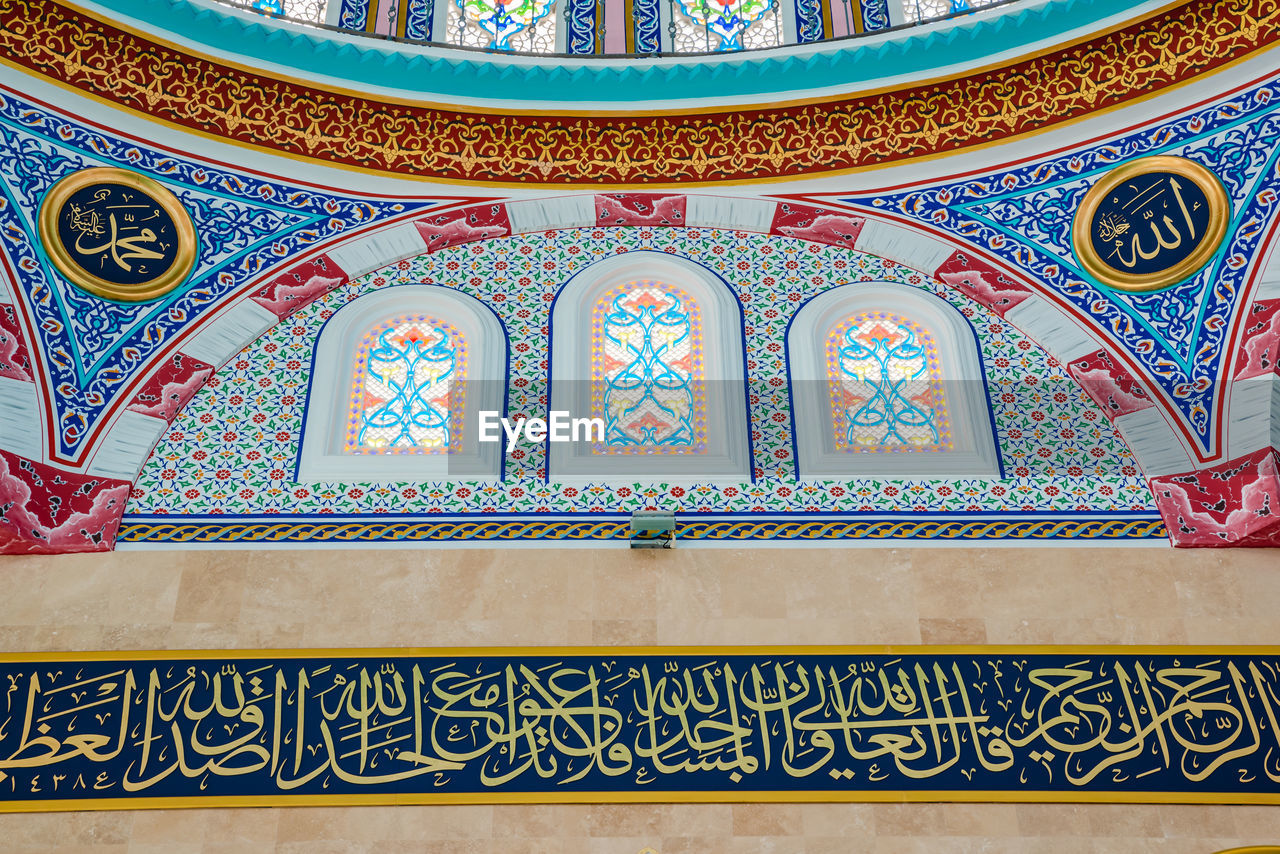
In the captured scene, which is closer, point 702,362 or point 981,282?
point 702,362

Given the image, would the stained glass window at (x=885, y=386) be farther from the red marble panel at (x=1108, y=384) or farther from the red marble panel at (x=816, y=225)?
the red marble panel at (x=1108, y=384)

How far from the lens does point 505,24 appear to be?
4.98 metres

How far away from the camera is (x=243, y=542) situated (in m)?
3.67

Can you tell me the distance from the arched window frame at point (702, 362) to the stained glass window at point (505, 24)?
3.65ft

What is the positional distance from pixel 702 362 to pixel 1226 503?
1.81m

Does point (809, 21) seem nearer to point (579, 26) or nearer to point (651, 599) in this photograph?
point (579, 26)

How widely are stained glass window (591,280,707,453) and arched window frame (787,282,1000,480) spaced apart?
0.36 m

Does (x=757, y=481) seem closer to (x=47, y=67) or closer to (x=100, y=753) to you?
(x=100, y=753)

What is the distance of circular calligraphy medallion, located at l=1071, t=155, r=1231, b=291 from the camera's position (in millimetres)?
4203

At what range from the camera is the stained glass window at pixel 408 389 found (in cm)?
402

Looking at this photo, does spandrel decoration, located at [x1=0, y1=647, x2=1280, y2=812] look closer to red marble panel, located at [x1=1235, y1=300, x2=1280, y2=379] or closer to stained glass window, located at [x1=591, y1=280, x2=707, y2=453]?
stained glass window, located at [x1=591, y1=280, x2=707, y2=453]

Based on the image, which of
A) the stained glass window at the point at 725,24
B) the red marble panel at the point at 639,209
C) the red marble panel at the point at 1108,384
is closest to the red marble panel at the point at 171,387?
the red marble panel at the point at 639,209
